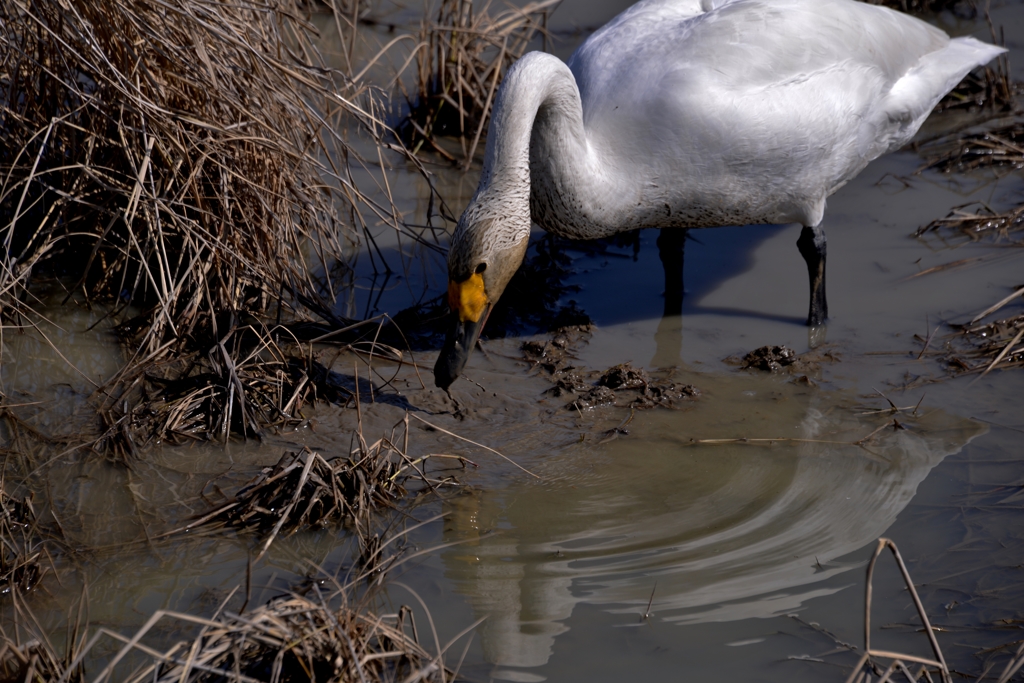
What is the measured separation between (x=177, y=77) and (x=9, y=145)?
0.83m

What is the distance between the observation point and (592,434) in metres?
3.68

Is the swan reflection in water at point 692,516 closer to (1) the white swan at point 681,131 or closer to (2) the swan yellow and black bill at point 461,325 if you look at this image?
(2) the swan yellow and black bill at point 461,325

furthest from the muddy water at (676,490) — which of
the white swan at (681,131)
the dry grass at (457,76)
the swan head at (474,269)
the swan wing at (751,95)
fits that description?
the dry grass at (457,76)

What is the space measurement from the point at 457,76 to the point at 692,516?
11.7 ft

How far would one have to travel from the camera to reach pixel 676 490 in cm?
330

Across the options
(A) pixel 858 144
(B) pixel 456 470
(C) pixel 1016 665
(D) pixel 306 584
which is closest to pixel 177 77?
(B) pixel 456 470

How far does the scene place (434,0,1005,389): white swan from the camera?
363 cm

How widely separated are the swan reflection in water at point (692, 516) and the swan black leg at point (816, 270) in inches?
24.1

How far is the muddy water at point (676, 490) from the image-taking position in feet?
8.74

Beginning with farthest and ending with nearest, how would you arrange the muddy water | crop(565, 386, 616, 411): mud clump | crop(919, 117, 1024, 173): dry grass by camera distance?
crop(919, 117, 1024, 173): dry grass
crop(565, 386, 616, 411): mud clump
the muddy water

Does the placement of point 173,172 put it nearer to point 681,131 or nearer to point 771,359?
point 681,131

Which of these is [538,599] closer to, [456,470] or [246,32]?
[456,470]

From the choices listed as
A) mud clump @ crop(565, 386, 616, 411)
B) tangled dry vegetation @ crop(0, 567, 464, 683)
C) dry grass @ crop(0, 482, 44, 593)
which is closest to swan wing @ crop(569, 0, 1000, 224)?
mud clump @ crop(565, 386, 616, 411)

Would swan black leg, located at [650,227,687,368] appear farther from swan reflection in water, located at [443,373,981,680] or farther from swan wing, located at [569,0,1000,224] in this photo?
swan reflection in water, located at [443,373,981,680]
